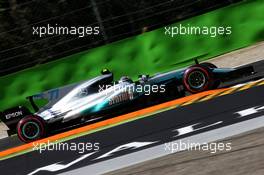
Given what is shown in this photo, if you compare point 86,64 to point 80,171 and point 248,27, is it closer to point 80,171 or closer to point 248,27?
point 248,27

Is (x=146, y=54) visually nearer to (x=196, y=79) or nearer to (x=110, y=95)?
(x=110, y=95)

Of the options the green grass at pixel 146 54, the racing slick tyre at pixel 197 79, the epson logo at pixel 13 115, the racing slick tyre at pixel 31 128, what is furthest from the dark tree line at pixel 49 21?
the racing slick tyre at pixel 197 79

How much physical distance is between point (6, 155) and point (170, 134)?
11.0 feet

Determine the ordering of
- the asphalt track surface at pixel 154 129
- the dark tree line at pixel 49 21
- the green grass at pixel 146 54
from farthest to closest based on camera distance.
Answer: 1. the dark tree line at pixel 49 21
2. the green grass at pixel 146 54
3. the asphalt track surface at pixel 154 129

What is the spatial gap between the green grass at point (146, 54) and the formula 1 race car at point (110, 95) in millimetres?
3219

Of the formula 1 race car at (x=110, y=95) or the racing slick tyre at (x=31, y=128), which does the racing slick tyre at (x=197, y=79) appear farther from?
the racing slick tyre at (x=31, y=128)

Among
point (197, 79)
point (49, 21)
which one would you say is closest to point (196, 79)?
point (197, 79)

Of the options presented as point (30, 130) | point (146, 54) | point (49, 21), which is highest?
point (49, 21)

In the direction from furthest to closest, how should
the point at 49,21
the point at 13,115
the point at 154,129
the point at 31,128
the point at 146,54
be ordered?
the point at 49,21 < the point at 146,54 < the point at 13,115 < the point at 31,128 < the point at 154,129

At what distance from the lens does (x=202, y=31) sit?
542 inches

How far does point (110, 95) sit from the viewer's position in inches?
395

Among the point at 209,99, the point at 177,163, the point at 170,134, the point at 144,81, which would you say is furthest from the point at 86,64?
the point at 177,163

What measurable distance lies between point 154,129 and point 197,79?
1.73 m

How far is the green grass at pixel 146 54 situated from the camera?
13641 millimetres
